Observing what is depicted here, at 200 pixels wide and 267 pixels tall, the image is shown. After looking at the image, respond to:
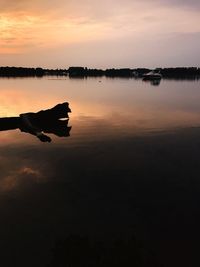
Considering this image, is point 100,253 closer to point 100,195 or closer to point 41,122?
point 100,195

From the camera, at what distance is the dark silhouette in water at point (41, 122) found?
86.0 ft

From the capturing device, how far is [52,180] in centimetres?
1535

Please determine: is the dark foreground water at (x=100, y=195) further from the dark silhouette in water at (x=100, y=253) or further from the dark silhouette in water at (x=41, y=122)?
the dark silhouette in water at (x=41, y=122)

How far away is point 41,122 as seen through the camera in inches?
1156

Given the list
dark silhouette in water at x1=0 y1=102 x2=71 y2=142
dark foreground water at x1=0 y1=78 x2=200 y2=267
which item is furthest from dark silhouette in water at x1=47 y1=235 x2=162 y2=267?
dark silhouette in water at x1=0 y1=102 x2=71 y2=142

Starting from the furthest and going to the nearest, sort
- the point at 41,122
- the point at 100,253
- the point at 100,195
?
the point at 41,122
the point at 100,195
the point at 100,253

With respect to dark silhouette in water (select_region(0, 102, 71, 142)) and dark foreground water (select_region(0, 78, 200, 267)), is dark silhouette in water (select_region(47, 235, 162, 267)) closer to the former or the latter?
dark foreground water (select_region(0, 78, 200, 267))

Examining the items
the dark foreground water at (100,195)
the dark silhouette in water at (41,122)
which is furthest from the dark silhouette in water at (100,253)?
the dark silhouette in water at (41,122)

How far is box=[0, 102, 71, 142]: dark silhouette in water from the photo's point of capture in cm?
2620

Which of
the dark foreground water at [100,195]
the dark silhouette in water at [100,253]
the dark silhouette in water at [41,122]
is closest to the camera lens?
the dark silhouette in water at [100,253]

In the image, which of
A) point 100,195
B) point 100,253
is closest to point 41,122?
point 100,195

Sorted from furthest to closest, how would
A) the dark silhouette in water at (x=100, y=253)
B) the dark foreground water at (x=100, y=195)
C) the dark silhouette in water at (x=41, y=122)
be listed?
the dark silhouette in water at (x=41, y=122) < the dark foreground water at (x=100, y=195) < the dark silhouette in water at (x=100, y=253)

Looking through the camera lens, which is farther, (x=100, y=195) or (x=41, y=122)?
(x=41, y=122)

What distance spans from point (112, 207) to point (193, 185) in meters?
4.25
